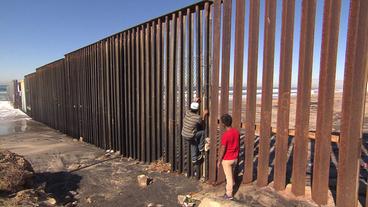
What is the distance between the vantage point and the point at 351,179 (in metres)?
3.83

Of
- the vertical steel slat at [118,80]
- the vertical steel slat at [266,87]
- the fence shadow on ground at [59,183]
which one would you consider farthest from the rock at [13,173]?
the vertical steel slat at [266,87]

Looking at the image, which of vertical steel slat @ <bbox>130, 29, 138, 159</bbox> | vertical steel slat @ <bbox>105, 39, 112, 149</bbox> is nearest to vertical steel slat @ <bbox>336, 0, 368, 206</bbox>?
vertical steel slat @ <bbox>130, 29, 138, 159</bbox>

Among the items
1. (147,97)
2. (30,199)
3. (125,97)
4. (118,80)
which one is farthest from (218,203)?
(118,80)

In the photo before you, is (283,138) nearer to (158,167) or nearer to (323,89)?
(323,89)

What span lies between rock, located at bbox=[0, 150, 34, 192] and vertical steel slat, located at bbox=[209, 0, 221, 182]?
337cm

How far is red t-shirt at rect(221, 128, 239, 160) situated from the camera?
15.4 feet

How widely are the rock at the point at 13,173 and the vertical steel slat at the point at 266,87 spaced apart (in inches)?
160

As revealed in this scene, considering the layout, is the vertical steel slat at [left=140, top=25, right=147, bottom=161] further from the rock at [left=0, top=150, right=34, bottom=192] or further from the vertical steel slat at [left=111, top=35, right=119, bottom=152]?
the rock at [left=0, top=150, right=34, bottom=192]

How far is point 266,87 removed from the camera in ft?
15.3

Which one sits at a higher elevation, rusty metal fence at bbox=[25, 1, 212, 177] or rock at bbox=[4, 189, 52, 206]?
rusty metal fence at bbox=[25, 1, 212, 177]

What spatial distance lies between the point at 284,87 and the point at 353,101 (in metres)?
0.95

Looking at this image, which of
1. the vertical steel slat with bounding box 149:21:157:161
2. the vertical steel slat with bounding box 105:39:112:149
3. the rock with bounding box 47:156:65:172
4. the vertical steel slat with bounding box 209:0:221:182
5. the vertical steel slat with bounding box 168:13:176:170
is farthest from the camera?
the vertical steel slat with bounding box 105:39:112:149

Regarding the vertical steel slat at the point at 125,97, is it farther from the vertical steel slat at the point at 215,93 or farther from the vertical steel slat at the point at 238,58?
the vertical steel slat at the point at 238,58

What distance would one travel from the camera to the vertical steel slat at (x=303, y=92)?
405cm
